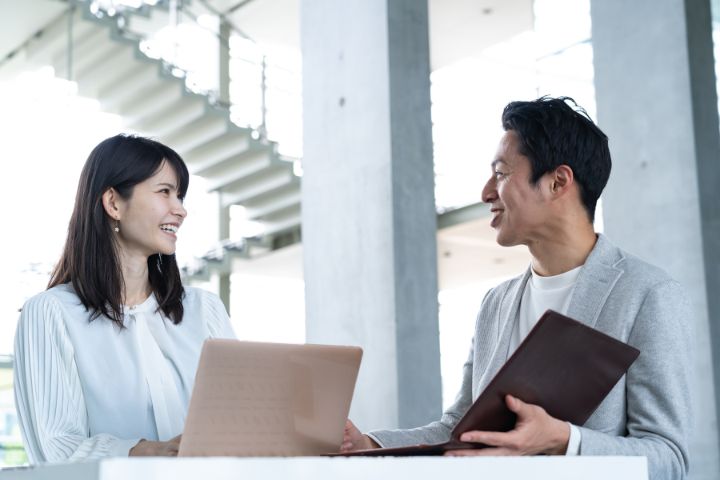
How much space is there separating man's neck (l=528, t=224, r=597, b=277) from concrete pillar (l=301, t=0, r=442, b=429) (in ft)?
5.89

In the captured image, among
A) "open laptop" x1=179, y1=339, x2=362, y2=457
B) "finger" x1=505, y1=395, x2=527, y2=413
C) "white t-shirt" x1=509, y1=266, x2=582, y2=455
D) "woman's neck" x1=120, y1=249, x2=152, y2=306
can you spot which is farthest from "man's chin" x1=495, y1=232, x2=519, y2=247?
"woman's neck" x1=120, y1=249, x2=152, y2=306

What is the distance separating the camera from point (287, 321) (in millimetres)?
13625

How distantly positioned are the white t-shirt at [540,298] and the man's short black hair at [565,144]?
0.54 ft

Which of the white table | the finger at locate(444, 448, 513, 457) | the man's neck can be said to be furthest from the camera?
the man's neck

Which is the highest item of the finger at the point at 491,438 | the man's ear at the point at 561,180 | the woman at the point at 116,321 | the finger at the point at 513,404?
the man's ear at the point at 561,180

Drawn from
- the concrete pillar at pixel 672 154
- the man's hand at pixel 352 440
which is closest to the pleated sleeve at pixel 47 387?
the man's hand at pixel 352 440

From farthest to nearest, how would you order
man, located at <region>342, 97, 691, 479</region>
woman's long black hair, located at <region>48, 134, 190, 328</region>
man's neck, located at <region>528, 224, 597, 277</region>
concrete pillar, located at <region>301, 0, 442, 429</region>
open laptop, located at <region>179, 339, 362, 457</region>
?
concrete pillar, located at <region>301, 0, 442, 429</region> → woman's long black hair, located at <region>48, 134, 190, 328</region> → man's neck, located at <region>528, 224, 597, 277</region> → man, located at <region>342, 97, 691, 479</region> → open laptop, located at <region>179, 339, 362, 457</region>

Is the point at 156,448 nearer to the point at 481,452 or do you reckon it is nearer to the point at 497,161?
the point at 481,452

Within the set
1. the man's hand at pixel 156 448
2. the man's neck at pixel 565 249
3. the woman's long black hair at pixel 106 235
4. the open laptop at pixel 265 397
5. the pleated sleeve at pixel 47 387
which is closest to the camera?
the open laptop at pixel 265 397

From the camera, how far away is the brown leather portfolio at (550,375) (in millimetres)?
1522

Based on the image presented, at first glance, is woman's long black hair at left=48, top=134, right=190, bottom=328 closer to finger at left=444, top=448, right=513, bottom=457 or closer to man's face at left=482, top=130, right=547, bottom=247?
man's face at left=482, top=130, right=547, bottom=247

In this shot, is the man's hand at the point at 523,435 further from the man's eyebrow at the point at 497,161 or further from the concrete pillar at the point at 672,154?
the concrete pillar at the point at 672,154

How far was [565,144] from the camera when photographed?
220cm

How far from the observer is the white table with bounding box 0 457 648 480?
109cm
